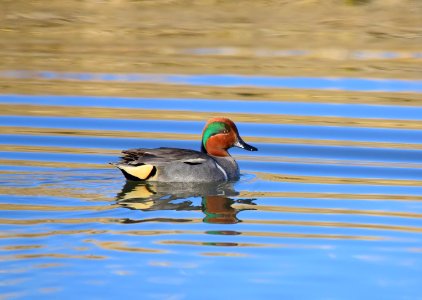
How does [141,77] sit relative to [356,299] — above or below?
above

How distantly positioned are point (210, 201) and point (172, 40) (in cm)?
797

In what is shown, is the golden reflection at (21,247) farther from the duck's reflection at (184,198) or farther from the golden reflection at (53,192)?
the golden reflection at (53,192)

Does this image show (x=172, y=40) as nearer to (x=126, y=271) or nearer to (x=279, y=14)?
(x=279, y=14)

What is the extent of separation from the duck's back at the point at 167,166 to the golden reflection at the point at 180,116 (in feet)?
9.15

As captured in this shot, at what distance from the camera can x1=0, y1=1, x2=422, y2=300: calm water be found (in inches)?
326

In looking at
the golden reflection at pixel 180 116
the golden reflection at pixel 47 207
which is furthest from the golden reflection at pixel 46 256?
the golden reflection at pixel 180 116

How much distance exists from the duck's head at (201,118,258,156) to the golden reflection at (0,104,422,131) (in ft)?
7.18

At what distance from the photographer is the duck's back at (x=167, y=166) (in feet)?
36.6

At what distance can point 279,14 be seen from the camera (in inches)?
814

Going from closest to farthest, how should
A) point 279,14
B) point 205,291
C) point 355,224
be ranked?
point 205,291
point 355,224
point 279,14

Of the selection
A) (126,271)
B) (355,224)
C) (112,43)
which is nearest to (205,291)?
(126,271)

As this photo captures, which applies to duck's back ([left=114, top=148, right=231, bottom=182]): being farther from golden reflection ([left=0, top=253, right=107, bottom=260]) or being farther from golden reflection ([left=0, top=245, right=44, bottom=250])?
golden reflection ([left=0, top=253, right=107, bottom=260])

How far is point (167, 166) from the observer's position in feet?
Result: 37.2

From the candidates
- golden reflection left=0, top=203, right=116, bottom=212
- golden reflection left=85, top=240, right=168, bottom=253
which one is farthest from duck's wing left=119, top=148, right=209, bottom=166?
golden reflection left=85, top=240, right=168, bottom=253
